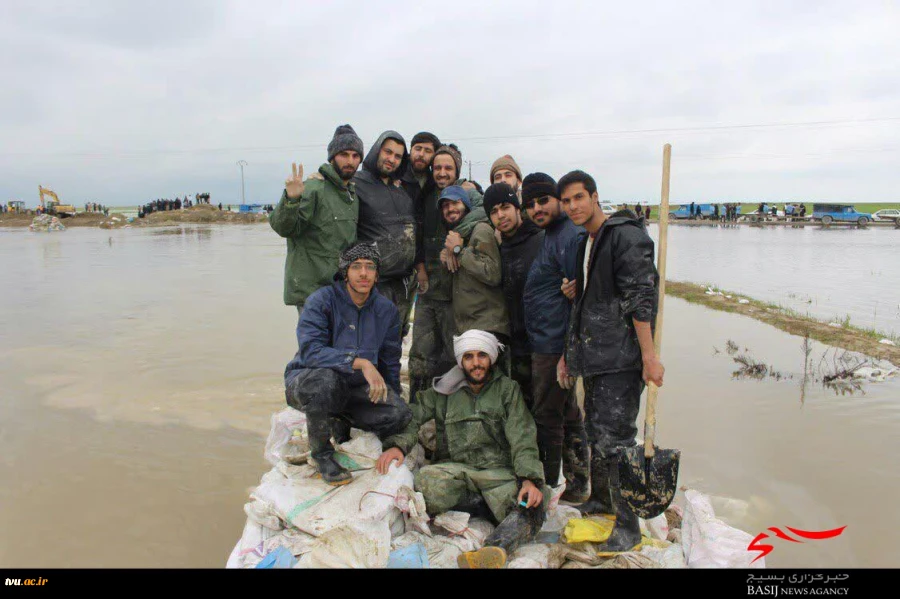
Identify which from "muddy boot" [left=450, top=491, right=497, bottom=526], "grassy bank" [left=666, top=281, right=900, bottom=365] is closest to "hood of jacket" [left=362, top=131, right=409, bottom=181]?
"muddy boot" [left=450, top=491, right=497, bottom=526]

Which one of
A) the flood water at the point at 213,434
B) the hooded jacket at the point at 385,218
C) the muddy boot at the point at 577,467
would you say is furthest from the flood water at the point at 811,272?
the hooded jacket at the point at 385,218

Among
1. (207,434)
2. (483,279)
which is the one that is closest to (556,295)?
(483,279)

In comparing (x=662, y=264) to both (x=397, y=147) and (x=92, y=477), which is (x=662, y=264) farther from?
(x=92, y=477)

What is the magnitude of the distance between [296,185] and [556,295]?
1709 millimetres

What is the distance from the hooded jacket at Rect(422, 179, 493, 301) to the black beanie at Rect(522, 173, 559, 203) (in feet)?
2.03

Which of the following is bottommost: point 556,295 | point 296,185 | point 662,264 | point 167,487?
point 167,487

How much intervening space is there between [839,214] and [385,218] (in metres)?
44.5

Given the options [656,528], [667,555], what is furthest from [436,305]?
[667,555]

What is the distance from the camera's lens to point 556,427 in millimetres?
3381

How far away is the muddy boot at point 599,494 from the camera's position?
309 cm

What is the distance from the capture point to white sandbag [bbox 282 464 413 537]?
111 inches

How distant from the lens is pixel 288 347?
790 centimetres

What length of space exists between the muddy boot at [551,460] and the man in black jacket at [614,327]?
484 millimetres

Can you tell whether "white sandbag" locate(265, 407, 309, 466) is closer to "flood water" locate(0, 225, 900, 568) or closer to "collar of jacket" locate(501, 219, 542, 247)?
"flood water" locate(0, 225, 900, 568)
